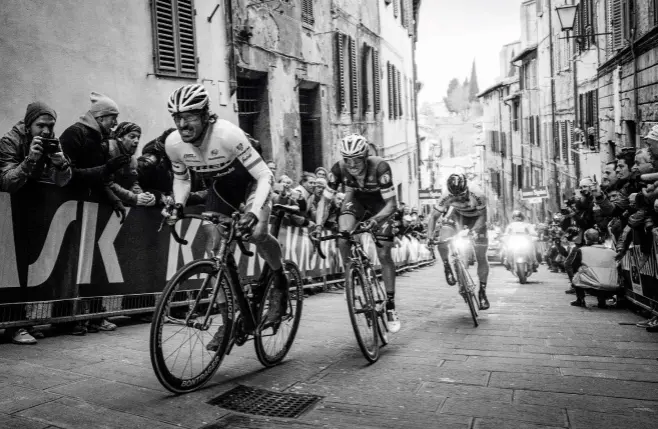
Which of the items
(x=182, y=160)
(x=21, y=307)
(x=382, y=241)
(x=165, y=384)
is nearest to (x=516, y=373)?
(x=382, y=241)

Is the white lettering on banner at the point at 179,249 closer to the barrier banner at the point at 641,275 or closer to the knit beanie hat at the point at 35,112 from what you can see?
the knit beanie hat at the point at 35,112

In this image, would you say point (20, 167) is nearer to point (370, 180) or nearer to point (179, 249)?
point (179, 249)

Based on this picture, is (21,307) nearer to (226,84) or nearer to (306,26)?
(226,84)

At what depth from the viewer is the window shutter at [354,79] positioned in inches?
817

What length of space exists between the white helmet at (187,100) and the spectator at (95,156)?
2286 millimetres

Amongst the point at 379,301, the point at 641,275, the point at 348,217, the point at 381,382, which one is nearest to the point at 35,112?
the point at 348,217

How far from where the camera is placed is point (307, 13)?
677 inches

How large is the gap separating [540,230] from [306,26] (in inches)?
534

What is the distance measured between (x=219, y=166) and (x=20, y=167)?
2.05 meters

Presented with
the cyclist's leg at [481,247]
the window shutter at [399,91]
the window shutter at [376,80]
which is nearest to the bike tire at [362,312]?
the cyclist's leg at [481,247]

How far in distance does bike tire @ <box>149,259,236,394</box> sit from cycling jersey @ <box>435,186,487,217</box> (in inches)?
196

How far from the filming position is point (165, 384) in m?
4.11

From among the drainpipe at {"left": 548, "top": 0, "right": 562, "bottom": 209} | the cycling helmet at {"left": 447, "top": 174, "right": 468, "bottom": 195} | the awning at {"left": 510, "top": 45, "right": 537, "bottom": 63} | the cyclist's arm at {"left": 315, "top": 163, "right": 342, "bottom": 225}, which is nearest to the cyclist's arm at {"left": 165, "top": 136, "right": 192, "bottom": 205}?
the cyclist's arm at {"left": 315, "top": 163, "right": 342, "bottom": 225}

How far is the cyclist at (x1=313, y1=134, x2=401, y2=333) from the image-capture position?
20.9 feet
